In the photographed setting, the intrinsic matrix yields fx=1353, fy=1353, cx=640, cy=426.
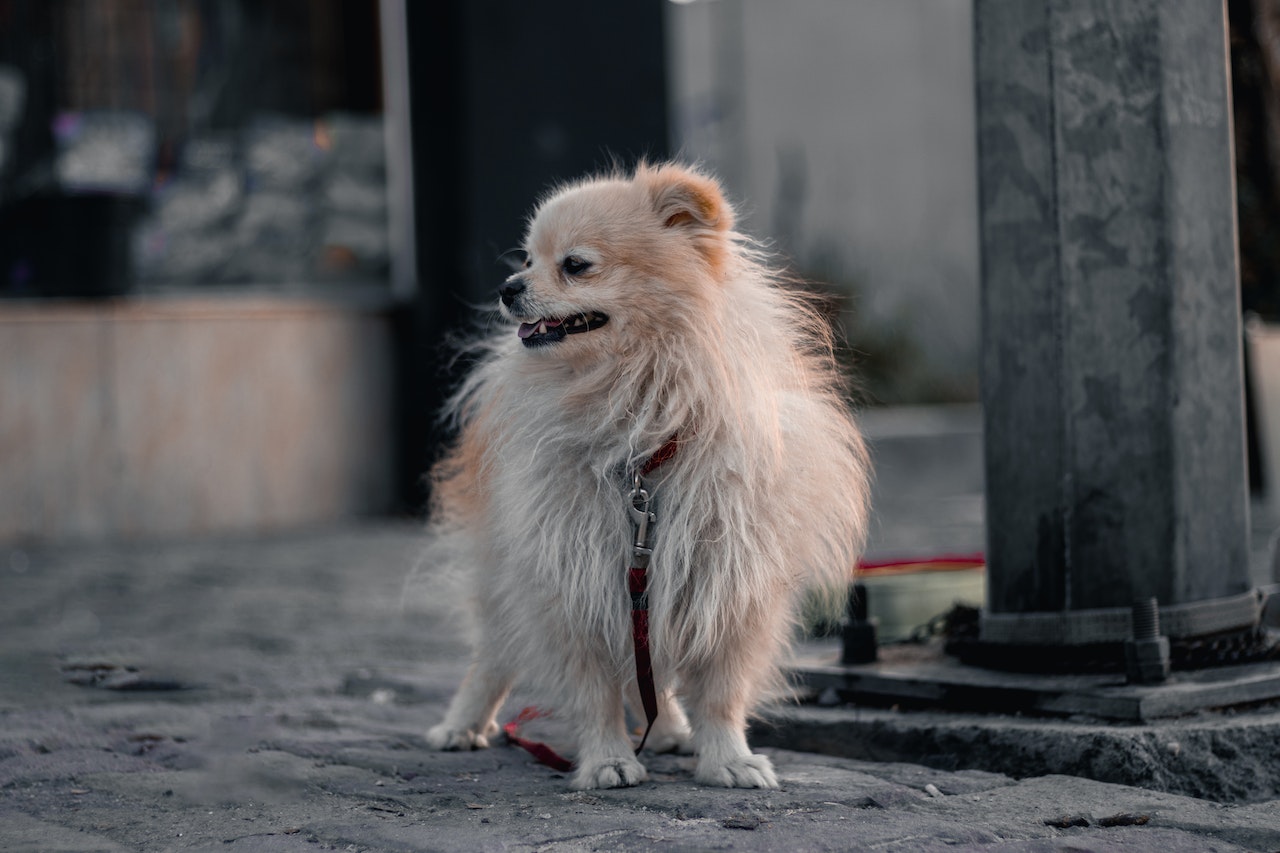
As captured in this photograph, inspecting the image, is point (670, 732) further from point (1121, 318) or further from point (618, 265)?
point (1121, 318)

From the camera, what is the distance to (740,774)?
2861 mm

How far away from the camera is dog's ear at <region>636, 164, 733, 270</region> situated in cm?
301

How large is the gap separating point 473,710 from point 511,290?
43.2 inches

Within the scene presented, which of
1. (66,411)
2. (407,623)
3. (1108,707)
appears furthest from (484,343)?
(66,411)

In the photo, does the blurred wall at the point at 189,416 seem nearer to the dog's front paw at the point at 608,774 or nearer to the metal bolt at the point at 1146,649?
the dog's front paw at the point at 608,774

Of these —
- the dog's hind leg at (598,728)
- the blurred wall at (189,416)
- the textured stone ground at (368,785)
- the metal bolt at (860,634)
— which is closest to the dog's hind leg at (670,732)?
the textured stone ground at (368,785)

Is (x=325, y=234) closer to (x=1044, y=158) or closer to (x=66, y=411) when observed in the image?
(x=66, y=411)

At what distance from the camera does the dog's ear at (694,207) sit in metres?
3.01

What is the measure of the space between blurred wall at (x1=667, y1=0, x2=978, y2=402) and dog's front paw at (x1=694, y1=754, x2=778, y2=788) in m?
8.91

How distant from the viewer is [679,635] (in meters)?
2.87

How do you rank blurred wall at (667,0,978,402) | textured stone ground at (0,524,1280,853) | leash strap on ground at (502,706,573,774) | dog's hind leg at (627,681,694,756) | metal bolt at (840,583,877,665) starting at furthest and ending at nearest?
blurred wall at (667,0,978,402)
metal bolt at (840,583,877,665)
dog's hind leg at (627,681,694,756)
leash strap on ground at (502,706,573,774)
textured stone ground at (0,524,1280,853)

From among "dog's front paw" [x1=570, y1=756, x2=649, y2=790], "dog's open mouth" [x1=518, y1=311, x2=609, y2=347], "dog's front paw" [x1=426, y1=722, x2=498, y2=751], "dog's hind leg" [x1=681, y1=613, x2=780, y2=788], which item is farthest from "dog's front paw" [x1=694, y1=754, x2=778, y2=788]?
"dog's open mouth" [x1=518, y1=311, x2=609, y2=347]

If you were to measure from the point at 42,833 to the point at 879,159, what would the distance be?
11341 millimetres

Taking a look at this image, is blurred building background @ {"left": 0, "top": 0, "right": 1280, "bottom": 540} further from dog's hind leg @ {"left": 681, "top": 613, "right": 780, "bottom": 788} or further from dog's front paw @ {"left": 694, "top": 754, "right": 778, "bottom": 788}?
dog's front paw @ {"left": 694, "top": 754, "right": 778, "bottom": 788}
